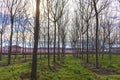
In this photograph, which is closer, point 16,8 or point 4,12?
point 16,8

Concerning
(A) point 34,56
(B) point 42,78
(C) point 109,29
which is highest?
(C) point 109,29

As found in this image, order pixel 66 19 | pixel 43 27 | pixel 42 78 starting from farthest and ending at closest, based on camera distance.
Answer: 1. pixel 66 19
2. pixel 43 27
3. pixel 42 78

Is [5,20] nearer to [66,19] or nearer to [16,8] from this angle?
[16,8]

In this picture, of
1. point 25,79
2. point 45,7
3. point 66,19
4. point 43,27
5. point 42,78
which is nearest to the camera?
point 25,79

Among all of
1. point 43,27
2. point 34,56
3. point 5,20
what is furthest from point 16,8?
point 34,56

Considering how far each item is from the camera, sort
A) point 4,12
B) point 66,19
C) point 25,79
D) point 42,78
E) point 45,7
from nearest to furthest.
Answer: point 25,79 < point 42,78 < point 45,7 < point 4,12 < point 66,19

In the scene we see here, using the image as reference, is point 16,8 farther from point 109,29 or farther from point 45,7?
point 109,29

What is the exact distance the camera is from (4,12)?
113ft

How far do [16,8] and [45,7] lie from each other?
19.5 feet

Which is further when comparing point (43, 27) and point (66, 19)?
point (66, 19)

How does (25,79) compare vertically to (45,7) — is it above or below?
below

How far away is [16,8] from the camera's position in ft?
91.4

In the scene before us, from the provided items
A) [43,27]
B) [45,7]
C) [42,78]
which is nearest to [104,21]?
[43,27]

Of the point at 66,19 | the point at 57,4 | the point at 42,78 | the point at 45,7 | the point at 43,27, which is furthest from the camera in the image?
the point at 66,19
